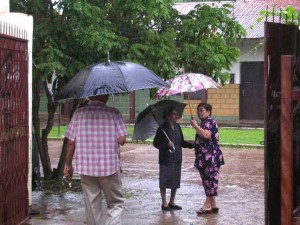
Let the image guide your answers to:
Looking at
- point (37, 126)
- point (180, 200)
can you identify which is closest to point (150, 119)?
point (180, 200)

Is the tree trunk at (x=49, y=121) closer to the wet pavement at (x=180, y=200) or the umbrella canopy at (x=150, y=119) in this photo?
the wet pavement at (x=180, y=200)

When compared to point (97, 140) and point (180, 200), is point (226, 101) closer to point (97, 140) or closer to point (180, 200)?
point (180, 200)

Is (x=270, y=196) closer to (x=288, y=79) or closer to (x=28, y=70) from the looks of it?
(x=288, y=79)

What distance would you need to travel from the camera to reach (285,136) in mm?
3496

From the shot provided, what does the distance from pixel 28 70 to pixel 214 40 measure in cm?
390

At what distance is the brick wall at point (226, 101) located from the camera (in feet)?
79.6

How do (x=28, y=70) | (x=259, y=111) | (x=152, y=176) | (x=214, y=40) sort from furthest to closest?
(x=259, y=111), (x=152, y=176), (x=214, y=40), (x=28, y=70)

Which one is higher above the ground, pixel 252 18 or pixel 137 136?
pixel 252 18

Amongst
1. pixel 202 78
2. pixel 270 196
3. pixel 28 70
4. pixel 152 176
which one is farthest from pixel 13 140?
pixel 152 176

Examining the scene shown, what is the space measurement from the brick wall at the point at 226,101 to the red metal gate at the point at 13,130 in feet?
56.6

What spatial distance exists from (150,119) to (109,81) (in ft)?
7.36

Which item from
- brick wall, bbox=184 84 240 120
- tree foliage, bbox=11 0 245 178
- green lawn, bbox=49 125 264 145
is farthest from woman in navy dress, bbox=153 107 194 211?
brick wall, bbox=184 84 240 120

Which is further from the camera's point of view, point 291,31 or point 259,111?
point 259,111

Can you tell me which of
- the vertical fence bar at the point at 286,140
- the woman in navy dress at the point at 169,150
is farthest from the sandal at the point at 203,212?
the vertical fence bar at the point at 286,140
